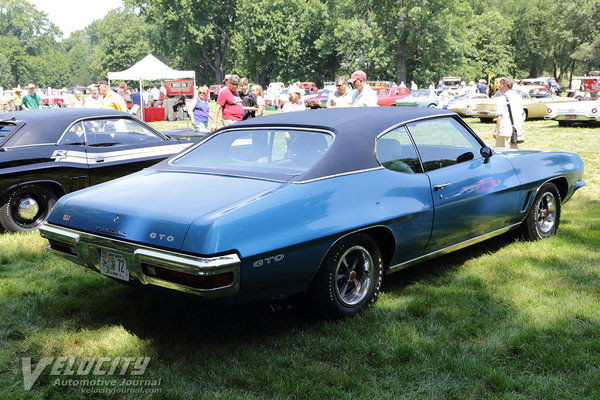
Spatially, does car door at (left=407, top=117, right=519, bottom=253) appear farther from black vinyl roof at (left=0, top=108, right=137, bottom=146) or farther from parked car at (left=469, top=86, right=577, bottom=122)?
parked car at (left=469, top=86, right=577, bottom=122)

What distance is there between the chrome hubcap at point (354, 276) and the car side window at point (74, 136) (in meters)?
4.40

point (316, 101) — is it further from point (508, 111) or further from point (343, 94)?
point (508, 111)

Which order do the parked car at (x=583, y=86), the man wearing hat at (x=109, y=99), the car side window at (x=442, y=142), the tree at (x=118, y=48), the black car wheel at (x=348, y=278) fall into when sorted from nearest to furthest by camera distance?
the black car wheel at (x=348, y=278), the car side window at (x=442, y=142), the man wearing hat at (x=109, y=99), the parked car at (x=583, y=86), the tree at (x=118, y=48)

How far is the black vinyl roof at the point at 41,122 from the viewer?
666cm

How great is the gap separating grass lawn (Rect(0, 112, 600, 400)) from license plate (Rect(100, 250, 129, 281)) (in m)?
0.27

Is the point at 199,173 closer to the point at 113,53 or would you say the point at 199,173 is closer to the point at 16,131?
the point at 16,131

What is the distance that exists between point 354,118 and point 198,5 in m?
66.4

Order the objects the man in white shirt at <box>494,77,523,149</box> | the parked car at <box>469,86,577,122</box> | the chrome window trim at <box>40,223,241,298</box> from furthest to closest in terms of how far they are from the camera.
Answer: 1. the parked car at <box>469,86,577,122</box>
2. the man in white shirt at <box>494,77,523,149</box>
3. the chrome window trim at <box>40,223,241,298</box>

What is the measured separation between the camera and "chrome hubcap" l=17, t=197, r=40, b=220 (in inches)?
261

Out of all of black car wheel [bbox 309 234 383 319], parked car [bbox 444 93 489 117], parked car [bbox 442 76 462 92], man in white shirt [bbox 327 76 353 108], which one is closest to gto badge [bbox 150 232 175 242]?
black car wheel [bbox 309 234 383 319]

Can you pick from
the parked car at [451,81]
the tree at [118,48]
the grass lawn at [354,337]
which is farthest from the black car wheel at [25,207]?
the tree at [118,48]

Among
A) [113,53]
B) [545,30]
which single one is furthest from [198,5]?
[545,30]

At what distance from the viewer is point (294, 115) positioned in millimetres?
4598

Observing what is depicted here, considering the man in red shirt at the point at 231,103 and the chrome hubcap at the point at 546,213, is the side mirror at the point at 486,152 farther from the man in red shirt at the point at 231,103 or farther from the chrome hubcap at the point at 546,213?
the man in red shirt at the point at 231,103
